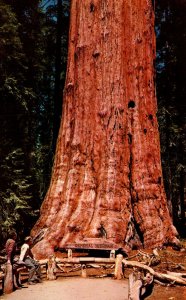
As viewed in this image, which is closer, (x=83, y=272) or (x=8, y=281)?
(x=8, y=281)

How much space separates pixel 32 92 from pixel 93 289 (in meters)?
12.4

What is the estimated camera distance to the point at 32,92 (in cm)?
1875

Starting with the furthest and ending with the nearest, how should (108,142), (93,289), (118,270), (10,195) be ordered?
(10,195)
(108,142)
(118,270)
(93,289)

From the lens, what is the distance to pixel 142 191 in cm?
1112

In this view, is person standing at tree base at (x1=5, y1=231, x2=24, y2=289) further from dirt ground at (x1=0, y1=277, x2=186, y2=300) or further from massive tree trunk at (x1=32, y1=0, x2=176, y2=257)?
massive tree trunk at (x1=32, y1=0, x2=176, y2=257)

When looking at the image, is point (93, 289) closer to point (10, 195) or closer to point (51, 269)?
point (51, 269)

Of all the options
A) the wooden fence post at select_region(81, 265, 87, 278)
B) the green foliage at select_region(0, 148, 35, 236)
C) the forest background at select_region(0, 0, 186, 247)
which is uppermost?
the forest background at select_region(0, 0, 186, 247)

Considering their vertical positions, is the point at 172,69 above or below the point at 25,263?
above

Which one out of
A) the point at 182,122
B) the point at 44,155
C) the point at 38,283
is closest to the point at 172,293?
the point at 38,283

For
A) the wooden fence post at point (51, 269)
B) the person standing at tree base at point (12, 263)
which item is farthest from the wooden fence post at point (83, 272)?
the person standing at tree base at point (12, 263)

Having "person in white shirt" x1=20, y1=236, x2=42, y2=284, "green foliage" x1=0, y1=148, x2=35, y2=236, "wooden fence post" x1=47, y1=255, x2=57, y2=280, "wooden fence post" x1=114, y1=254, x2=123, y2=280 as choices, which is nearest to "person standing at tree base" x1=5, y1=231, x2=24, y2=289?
"person in white shirt" x1=20, y1=236, x2=42, y2=284

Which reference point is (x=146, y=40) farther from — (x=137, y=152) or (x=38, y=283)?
(x=38, y=283)

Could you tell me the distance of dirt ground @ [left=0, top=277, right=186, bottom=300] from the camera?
7.29m

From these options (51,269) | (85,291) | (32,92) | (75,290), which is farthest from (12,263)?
(32,92)
